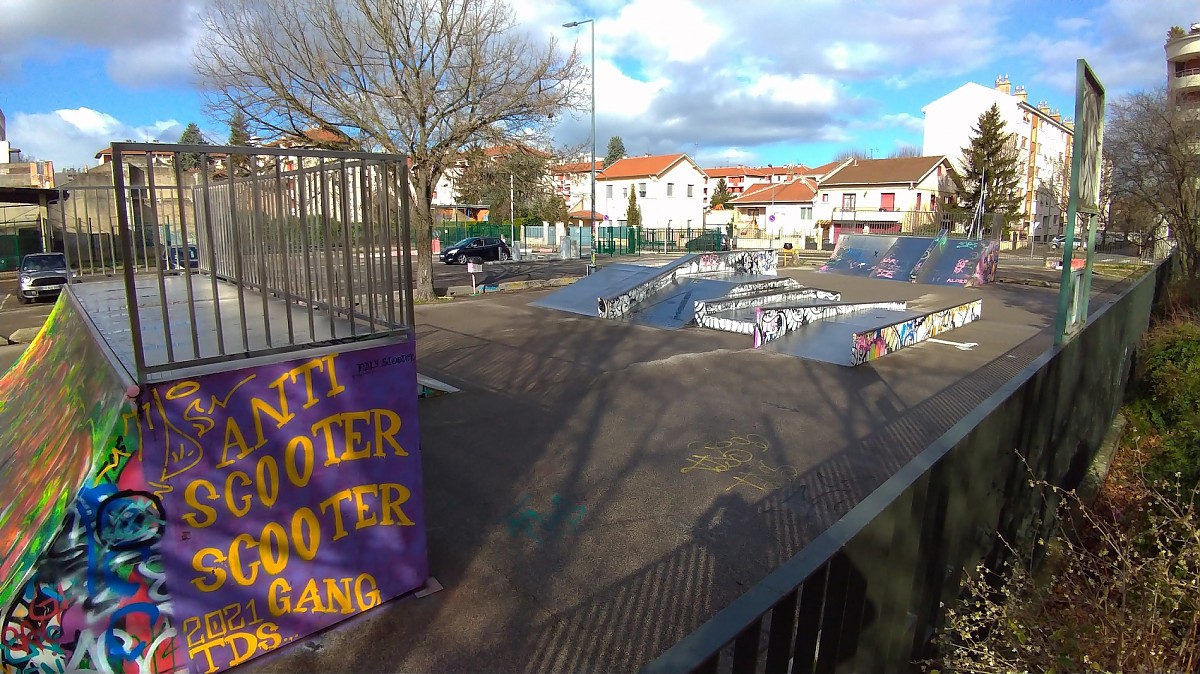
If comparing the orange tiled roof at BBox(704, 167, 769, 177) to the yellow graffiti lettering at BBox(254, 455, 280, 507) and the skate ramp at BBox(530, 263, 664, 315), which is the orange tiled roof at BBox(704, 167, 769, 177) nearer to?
the skate ramp at BBox(530, 263, 664, 315)

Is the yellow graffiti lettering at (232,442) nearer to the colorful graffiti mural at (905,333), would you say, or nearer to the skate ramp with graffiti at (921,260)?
the colorful graffiti mural at (905,333)

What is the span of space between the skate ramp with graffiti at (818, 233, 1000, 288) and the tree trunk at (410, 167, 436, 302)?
63.1 ft

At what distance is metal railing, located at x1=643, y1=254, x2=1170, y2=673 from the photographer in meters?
1.66

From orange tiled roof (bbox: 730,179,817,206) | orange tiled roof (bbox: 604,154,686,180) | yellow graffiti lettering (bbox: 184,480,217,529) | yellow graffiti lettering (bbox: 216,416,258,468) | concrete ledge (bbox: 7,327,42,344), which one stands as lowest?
concrete ledge (bbox: 7,327,42,344)

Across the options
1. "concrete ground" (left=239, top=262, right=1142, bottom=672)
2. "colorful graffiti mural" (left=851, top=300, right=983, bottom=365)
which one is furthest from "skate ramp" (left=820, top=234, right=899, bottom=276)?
"concrete ground" (left=239, top=262, right=1142, bottom=672)

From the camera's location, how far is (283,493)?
3.20m

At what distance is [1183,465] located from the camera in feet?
21.1

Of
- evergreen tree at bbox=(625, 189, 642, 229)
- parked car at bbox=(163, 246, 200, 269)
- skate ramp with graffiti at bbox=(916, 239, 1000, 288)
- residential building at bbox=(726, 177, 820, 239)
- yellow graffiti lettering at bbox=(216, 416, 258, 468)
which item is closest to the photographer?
yellow graffiti lettering at bbox=(216, 416, 258, 468)

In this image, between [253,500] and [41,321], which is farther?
[41,321]

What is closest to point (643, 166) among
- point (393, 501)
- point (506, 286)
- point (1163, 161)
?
point (506, 286)

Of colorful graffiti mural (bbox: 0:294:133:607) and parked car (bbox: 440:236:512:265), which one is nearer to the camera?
colorful graffiti mural (bbox: 0:294:133:607)

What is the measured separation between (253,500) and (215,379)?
2.14 feet

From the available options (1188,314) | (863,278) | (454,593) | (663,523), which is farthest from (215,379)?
(863,278)

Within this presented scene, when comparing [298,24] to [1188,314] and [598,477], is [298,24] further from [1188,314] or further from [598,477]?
[1188,314]
